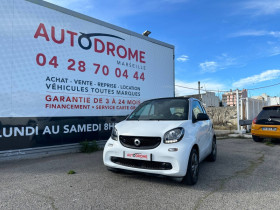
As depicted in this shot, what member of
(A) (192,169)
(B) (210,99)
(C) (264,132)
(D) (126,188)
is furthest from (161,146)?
(B) (210,99)

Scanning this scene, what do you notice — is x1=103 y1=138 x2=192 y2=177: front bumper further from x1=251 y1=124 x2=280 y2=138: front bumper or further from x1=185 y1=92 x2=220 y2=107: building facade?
x1=185 y1=92 x2=220 y2=107: building facade

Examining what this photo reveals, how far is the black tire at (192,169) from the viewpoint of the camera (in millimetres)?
3815

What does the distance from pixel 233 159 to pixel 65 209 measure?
190 inches

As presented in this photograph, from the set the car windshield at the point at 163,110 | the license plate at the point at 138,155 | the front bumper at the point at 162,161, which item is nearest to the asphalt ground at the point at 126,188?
the front bumper at the point at 162,161

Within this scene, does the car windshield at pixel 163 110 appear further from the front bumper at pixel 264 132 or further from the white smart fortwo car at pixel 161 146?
the front bumper at pixel 264 132

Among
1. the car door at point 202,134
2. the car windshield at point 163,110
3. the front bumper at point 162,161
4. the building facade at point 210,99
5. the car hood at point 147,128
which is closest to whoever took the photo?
the front bumper at point 162,161

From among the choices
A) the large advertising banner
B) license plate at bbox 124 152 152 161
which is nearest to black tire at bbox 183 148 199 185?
license plate at bbox 124 152 152 161

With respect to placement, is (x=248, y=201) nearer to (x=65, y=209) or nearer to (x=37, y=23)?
(x=65, y=209)

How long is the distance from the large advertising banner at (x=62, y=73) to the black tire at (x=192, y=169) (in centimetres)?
386

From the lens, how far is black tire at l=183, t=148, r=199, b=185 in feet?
12.5

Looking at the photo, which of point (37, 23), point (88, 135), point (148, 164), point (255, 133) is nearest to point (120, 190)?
point (148, 164)

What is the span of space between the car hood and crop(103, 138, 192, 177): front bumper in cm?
24

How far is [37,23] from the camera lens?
236 inches

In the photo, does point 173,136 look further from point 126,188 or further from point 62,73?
point 62,73
